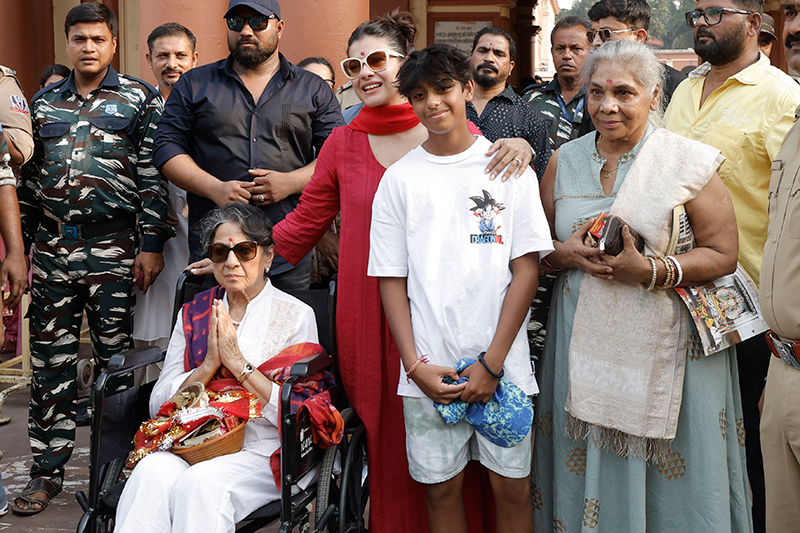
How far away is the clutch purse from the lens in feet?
8.56

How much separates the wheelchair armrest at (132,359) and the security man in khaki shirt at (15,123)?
1.33 m

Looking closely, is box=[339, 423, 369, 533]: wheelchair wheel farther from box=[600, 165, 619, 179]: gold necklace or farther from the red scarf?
box=[600, 165, 619, 179]: gold necklace

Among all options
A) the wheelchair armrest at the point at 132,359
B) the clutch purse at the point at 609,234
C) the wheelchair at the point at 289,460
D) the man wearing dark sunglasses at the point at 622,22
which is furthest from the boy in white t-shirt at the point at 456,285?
the man wearing dark sunglasses at the point at 622,22

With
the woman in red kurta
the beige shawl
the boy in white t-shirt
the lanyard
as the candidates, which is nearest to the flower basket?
the woman in red kurta

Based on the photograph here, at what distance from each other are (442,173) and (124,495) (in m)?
1.55

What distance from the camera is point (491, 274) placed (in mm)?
2627

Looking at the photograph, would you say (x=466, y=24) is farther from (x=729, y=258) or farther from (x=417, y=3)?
(x=729, y=258)

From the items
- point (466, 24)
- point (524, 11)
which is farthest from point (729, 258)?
point (524, 11)

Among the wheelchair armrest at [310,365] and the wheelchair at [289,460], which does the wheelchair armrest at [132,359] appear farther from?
the wheelchair armrest at [310,365]

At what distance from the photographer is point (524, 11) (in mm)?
15680

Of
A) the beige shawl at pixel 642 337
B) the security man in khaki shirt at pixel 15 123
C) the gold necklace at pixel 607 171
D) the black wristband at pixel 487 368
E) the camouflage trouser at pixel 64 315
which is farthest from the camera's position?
the camouflage trouser at pixel 64 315

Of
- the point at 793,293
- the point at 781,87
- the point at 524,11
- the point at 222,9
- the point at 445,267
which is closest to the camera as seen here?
the point at 793,293

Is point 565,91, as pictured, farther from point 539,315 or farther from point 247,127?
point 247,127

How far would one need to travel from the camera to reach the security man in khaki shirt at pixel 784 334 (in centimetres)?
224
